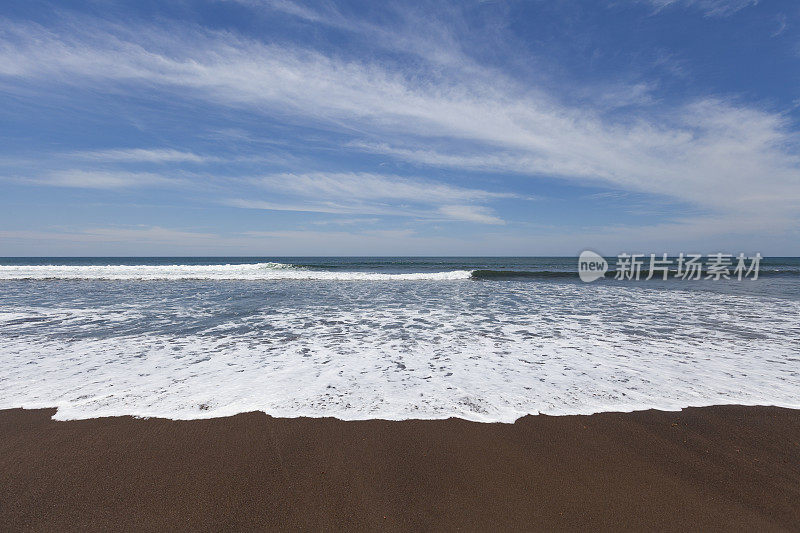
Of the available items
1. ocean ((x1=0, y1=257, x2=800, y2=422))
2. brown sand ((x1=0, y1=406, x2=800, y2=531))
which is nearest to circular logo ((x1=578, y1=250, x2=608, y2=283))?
ocean ((x1=0, y1=257, x2=800, y2=422))

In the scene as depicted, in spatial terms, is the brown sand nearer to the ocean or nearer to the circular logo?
the ocean

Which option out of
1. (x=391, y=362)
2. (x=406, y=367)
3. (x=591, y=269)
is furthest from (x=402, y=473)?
(x=591, y=269)

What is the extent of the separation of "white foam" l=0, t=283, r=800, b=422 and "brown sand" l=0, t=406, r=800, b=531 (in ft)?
1.13

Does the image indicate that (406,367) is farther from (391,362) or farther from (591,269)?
(591,269)

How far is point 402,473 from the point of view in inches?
106

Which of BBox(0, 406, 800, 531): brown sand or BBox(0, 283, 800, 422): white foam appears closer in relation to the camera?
BBox(0, 406, 800, 531): brown sand

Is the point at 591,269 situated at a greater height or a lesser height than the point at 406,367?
greater

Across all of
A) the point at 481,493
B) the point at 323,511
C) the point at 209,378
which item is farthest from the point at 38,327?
the point at 481,493

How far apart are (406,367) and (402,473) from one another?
2377mm

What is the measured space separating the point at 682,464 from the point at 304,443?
2874mm

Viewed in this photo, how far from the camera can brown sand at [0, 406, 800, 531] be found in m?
2.25

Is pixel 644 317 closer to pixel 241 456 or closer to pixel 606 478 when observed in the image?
pixel 606 478

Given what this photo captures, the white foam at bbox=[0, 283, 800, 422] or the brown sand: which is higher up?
the white foam at bbox=[0, 283, 800, 422]

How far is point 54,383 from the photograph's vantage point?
14.1ft
